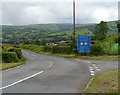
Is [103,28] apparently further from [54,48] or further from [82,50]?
[82,50]

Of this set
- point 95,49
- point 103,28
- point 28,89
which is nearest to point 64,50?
point 95,49

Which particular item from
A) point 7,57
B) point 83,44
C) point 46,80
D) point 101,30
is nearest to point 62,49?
point 83,44

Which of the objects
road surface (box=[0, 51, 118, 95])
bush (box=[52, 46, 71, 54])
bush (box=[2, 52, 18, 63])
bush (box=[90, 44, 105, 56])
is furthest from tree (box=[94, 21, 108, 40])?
road surface (box=[0, 51, 118, 95])

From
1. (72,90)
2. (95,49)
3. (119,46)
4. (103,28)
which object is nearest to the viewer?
(72,90)

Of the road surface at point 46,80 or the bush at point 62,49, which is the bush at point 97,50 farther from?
the road surface at point 46,80

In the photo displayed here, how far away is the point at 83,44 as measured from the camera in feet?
103

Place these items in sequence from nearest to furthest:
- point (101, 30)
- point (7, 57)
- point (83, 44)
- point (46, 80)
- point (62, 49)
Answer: point (46, 80)
point (7, 57)
point (83, 44)
point (62, 49)
point (101, 30)

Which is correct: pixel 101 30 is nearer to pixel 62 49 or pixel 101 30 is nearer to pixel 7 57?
pixel 62 49

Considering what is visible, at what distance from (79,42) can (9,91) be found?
2371cm

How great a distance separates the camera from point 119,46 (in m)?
31.0

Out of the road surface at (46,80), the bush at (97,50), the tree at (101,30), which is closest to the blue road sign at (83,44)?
the bush at (97,50)

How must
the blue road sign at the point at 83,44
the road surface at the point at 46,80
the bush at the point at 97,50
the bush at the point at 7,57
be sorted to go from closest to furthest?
the road surface at the point at 46,80 → the bush at the point at 7,57 → the blue road sign at the point at 83,44 → the bush at the point at 97,50

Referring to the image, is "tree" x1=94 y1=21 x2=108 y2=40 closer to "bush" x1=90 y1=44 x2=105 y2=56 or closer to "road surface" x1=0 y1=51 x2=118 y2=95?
"bush" x1=90 y1=44 x2=105 y2=56

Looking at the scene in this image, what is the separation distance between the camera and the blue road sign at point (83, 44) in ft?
102
